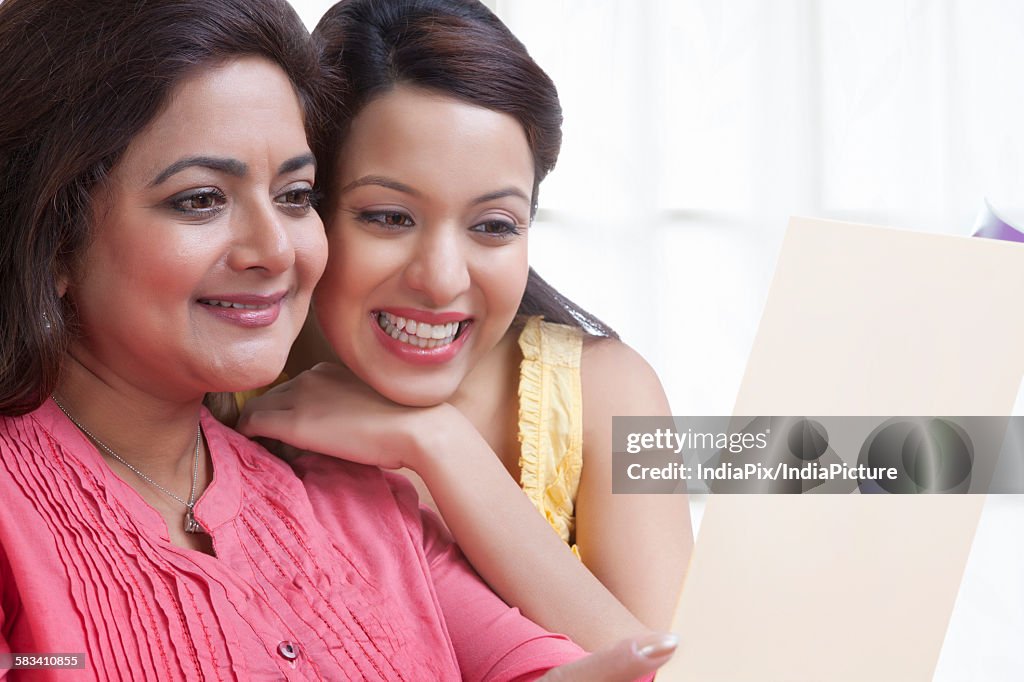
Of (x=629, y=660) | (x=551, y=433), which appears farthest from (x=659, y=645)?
(x=551, y=433)

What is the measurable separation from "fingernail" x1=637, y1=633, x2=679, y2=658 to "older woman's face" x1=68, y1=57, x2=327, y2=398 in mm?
454

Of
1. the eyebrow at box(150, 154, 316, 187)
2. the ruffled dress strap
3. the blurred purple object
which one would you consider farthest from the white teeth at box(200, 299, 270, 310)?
the blurred purple object

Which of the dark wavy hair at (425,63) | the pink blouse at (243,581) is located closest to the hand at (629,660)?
the pink blouse at (243,581)

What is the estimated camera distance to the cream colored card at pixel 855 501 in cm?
92

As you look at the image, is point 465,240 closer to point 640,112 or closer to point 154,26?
point 154,26

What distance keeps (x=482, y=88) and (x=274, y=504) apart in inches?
20.8

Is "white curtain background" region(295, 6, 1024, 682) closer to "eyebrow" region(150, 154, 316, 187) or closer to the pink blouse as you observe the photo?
the pink blouse

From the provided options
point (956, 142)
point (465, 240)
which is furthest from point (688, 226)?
point (465, 240)

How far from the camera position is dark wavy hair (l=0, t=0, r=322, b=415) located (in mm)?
1022

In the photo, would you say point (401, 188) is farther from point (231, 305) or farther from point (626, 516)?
point (626, 516)

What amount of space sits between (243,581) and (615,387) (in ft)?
2.13

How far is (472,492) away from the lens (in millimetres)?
1290

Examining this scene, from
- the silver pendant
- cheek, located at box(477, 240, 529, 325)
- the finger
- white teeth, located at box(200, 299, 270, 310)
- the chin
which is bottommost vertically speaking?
the silver pendant

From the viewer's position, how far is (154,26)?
1.04 meters
